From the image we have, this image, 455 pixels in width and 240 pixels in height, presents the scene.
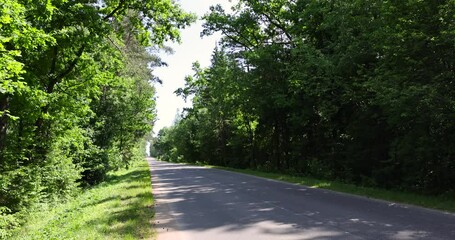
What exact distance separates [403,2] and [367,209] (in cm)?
881

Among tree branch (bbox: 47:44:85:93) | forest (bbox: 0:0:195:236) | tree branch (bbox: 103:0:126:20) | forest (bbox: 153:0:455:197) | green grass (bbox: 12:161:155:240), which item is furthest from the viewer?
tree branch (bbox: 47:44:85:93)

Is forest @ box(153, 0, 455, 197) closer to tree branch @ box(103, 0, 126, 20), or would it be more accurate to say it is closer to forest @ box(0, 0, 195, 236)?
forest @ box(0, 0, 195, 236)

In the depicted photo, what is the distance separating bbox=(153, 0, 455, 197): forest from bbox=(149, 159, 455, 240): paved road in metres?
4.05

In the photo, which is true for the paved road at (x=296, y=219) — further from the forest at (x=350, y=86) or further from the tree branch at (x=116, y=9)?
the tree branch at (x=116, y=9)

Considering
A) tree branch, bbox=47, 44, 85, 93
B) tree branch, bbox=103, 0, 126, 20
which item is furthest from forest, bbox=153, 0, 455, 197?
tree branch, bbox=47, 44, 85, 93

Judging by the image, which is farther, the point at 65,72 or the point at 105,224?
the point at 65,72

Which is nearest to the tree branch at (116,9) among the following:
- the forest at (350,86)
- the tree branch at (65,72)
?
the tree branch at (65,72)

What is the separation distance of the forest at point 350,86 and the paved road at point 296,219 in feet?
13.3

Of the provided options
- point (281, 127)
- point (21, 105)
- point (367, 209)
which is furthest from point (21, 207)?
point (281, 127)

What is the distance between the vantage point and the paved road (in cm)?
818

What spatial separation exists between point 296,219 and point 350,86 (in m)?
12.5

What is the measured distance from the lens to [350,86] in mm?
20500

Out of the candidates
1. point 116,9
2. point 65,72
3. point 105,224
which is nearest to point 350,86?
point 116,9

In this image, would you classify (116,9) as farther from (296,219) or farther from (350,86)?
(350,86)
